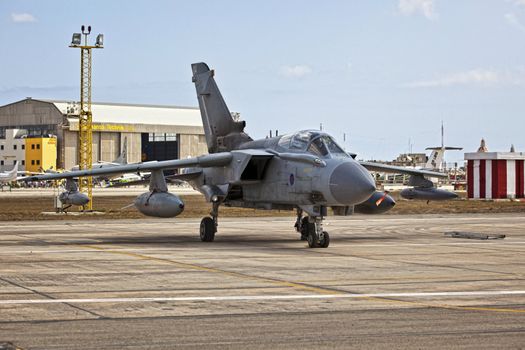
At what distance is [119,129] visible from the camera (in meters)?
115

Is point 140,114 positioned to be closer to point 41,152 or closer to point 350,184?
point 41,152

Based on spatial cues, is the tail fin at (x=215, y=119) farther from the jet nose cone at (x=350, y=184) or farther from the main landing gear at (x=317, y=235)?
Result: the jet nose cone at (x=350, y=184)

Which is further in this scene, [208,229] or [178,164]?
[178,164]

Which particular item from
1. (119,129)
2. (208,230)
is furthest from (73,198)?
(119,129)

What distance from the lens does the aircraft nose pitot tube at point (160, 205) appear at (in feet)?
77.4

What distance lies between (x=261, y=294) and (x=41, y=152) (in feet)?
371

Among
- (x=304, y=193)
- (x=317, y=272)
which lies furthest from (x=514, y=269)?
(x=304, y=193)

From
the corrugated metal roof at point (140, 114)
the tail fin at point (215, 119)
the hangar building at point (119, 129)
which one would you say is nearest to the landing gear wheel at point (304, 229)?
the tail fin at point (215, 119)

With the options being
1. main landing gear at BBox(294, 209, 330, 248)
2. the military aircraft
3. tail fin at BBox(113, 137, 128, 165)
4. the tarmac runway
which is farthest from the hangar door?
main landing gear at BBox(294, 209, 330, 248)

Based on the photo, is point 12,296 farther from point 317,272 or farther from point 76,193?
point 76,193

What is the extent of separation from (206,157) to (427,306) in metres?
14.1

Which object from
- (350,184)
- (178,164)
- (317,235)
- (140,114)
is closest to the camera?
(350,184)

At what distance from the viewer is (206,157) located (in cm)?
2428

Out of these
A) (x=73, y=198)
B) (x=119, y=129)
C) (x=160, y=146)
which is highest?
(x=119, y=129)
